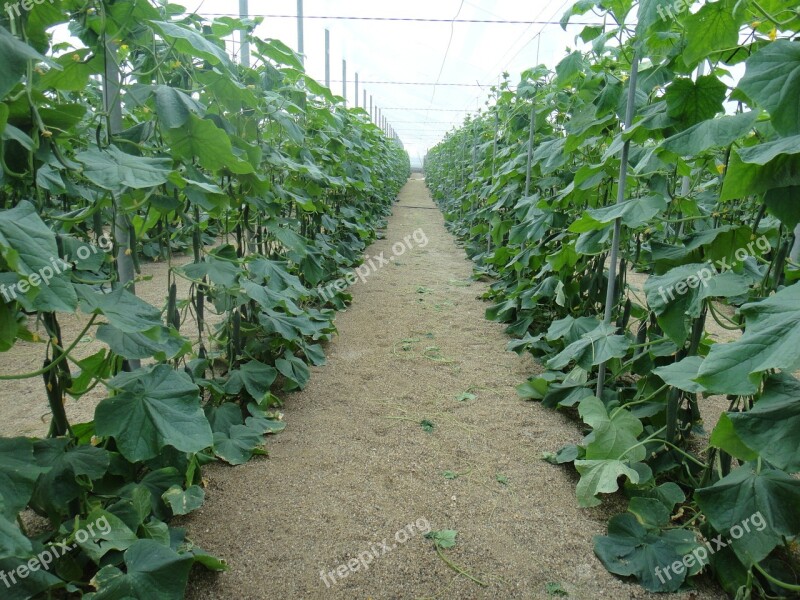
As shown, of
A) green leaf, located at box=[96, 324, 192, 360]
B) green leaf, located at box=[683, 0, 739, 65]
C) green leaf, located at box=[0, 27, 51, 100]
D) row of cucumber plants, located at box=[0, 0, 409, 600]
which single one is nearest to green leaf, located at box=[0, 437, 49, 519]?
row of cucumber plants, located at box=[0, 0, 409, 600]

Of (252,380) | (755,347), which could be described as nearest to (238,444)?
(252,380)

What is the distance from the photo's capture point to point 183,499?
6.12 ft

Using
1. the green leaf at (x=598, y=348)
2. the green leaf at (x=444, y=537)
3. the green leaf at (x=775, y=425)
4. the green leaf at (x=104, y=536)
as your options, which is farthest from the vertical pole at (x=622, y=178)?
the green leaf at (x=104, y=536)

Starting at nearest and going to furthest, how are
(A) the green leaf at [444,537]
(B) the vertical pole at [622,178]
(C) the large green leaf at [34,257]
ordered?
1. (C) the large green leaf at [34,257]
2. (A) the green leaf at [444,537]
3. (B) the vertical pole at [622,178]

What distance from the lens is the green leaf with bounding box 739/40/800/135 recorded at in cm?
119

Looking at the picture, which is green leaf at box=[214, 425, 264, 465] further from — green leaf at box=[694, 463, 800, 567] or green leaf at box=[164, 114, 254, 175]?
A: green leaf at box=[694, 463, 800, 567]

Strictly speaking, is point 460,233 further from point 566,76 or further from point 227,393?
point 227,393

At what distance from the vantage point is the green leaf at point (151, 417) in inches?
59.9

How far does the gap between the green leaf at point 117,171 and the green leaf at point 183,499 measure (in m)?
1.05

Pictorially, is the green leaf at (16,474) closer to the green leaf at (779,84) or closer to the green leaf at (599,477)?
the green leaf at (599,477)

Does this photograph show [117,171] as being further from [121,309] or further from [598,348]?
[598,348]

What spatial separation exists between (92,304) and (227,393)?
137 cm

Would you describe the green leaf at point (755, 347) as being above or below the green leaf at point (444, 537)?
above

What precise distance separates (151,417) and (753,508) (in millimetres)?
1697
